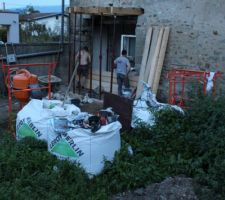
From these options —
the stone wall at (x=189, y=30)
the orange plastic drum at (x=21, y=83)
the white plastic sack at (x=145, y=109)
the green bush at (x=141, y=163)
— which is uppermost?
the stone wall at (x=189, y=30)

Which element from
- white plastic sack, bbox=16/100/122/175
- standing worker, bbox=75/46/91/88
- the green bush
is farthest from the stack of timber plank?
white plastic sack, bbox=16/100/122/175

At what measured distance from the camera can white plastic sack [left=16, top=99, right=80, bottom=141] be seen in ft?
20.6

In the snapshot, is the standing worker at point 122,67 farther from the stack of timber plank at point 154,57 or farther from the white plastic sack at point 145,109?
the white plastic sack at point 145,109

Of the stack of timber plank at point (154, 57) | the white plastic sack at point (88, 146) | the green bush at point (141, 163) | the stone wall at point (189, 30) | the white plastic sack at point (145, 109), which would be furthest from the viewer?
the stack of timber plank at point (154, 57)

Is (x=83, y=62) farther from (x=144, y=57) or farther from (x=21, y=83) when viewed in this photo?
(x=21, y=83)

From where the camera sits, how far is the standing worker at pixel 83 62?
11883 millimetres

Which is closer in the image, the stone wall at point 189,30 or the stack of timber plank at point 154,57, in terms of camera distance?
the stone wall at point 189,30

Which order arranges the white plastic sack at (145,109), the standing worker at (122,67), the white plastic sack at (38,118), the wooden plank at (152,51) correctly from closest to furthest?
1. the white plastic sack at (38,118)
2. the white plastic sack at (145,109)
3. the wooden plank at (152,51)
4. the standing worker at (122,67)

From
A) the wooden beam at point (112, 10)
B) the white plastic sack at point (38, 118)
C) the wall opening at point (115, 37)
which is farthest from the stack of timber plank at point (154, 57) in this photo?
the white plastic sack at point (38, 118)

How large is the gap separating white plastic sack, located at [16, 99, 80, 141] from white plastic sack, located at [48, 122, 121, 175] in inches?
25.5

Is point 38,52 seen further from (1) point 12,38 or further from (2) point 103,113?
(1) point 12,38

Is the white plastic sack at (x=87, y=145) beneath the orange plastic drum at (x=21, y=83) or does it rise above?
beneath

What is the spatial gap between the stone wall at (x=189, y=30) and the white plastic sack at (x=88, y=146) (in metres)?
4.77

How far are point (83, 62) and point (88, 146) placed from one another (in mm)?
6802
